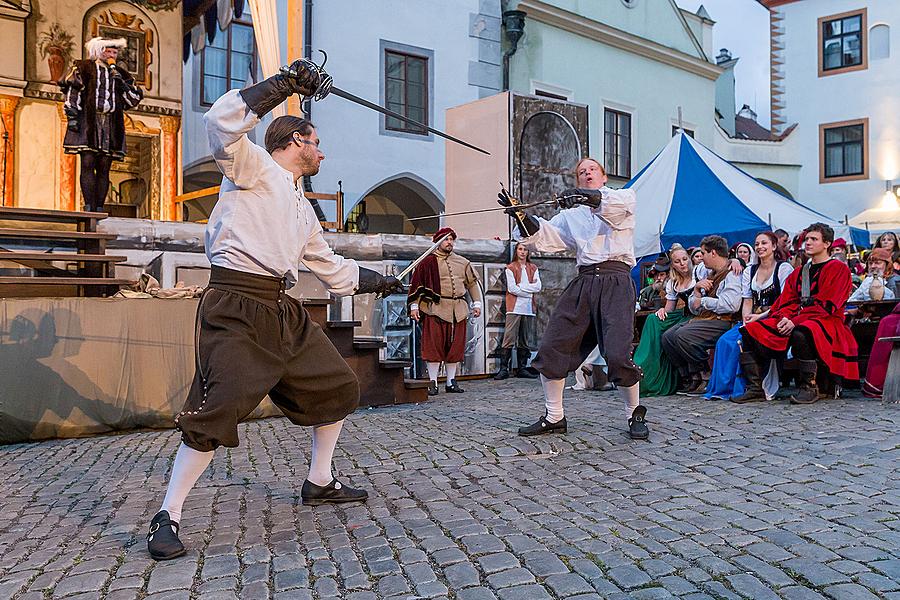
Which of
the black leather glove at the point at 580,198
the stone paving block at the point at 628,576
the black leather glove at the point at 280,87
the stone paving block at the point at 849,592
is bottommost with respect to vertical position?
the stone paving block at the point at 628,576

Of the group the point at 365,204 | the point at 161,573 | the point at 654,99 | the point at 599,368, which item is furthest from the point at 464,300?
the point at 654,99

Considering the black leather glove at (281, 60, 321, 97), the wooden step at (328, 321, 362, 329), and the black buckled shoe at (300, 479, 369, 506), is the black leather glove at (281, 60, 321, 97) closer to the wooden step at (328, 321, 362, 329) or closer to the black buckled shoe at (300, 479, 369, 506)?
the black buckled shoe at (300, 479, 369, 506)

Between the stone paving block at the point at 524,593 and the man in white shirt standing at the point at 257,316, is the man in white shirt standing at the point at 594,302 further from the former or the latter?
the stone paving block at the point at 524,593

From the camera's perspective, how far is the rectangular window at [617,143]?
762 inches

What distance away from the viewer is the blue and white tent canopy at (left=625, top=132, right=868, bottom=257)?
37.3 ft

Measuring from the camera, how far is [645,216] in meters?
11.8

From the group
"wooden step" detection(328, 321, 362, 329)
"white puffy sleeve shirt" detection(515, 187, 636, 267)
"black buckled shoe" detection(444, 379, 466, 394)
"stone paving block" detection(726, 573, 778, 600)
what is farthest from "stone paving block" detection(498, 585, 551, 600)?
"black buckled shoe" detection(444, 379, 466, 394)

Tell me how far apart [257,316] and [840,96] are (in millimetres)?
26551

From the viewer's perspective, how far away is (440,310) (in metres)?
8.94

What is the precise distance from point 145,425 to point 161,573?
12.2 feet

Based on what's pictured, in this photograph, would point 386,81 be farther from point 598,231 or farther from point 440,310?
point 598,231

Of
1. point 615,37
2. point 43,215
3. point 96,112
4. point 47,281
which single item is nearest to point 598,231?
point 47,281

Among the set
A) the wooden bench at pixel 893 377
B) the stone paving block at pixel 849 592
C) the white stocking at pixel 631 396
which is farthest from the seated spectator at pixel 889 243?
the stone paving block at pixel 849 592

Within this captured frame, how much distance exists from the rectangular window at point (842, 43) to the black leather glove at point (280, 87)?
26.2 m
